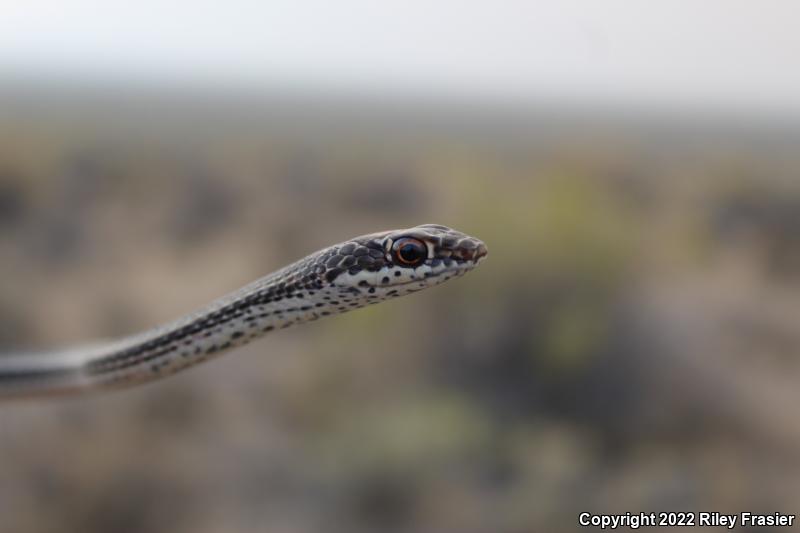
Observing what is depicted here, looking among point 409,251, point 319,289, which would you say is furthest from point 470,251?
point 319,289

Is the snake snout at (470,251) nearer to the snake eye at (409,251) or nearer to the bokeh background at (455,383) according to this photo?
the snake eye at (409,251)

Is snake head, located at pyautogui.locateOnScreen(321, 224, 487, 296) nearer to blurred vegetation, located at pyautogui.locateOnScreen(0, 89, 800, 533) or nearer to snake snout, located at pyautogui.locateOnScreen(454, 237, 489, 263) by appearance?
snake snout, located at pyautogui.locateOnScreen(454, 237, 489, 263)

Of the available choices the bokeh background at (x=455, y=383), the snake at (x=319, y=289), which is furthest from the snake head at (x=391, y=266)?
the bokeh background at (x=455, y=383)

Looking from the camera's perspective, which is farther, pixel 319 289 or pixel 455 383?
pixel 455 383

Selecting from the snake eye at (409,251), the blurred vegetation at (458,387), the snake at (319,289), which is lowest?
the blurred vegetation at (458,387)

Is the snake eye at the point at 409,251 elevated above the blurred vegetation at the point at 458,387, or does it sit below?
above

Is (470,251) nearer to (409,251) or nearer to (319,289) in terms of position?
(409,251)

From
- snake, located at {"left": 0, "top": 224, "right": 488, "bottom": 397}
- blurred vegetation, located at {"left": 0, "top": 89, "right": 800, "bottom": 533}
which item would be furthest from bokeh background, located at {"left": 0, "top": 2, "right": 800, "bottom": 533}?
snake, located at {"left": 0, "top": 224, "right": 488, "bottom": 397}
